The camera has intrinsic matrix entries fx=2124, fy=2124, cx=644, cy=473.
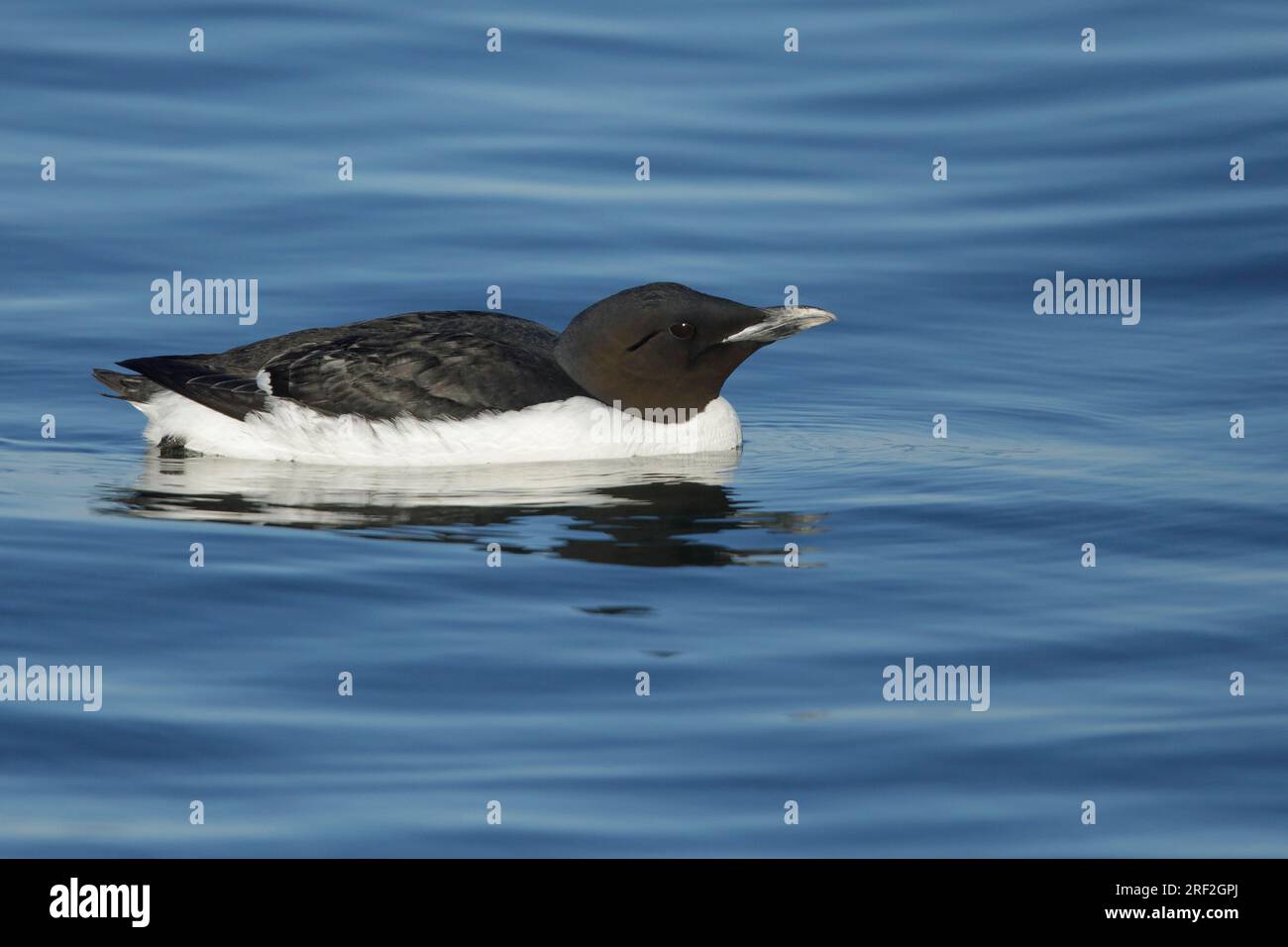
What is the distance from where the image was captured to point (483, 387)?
1187 centimetres

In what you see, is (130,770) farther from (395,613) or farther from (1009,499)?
(1009,499)

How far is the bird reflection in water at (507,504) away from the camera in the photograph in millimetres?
10445

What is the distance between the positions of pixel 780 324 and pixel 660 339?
70 cm

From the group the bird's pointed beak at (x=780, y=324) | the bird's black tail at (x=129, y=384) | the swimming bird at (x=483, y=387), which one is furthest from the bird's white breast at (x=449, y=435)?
the bird's pointed beak at (x=780, y=324)

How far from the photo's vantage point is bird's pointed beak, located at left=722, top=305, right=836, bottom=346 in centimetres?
1225

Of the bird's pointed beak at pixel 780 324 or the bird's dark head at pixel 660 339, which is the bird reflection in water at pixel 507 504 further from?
the bird's pointed beak at pixel 780 324

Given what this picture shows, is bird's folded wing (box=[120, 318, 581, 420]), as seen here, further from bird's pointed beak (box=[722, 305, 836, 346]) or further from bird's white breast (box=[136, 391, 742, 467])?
bird's pointed beak (box=[722, 305, 836, 346])

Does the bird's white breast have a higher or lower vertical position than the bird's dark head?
lower

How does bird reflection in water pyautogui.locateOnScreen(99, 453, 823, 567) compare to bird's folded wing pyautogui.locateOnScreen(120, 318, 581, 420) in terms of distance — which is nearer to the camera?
bird reflection in water pyautogui.locateOnScreen(99, 453, 823, 567)

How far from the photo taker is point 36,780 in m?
7.48

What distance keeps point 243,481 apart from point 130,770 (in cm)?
444

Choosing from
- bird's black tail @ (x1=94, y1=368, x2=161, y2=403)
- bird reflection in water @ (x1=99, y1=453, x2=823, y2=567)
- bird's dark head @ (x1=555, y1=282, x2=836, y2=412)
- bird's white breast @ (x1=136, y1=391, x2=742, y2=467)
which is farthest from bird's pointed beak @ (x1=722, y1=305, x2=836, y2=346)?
bird's black tail @ (x1=94, y1=368, x2=161, y2=403)

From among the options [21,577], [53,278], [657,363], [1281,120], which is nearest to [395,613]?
[21,577]

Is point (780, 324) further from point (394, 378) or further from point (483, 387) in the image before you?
point (394, 378)
